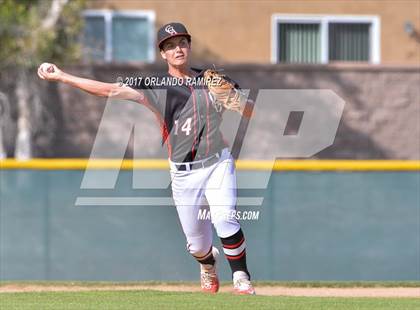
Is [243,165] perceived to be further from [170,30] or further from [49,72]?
[49,72]

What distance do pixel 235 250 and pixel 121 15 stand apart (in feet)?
33.2

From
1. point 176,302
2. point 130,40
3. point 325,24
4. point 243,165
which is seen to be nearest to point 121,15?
point 130,40

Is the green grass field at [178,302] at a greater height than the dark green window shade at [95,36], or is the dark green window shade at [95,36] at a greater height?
→ the dark green window shade at [95,36]

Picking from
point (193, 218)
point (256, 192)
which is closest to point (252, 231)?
point (256, 192)

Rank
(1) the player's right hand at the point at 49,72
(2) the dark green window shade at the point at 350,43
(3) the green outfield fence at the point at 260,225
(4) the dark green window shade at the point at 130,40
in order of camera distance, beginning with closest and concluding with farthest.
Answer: (1) the player's right hand at the point at 49,72
(3) the green outfield fence at the point at 260,225
(4) the dark green window shade at the point at 130,40
(2) the dark green window shade at the point at 350,43

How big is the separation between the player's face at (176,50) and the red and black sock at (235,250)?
1.45 metres

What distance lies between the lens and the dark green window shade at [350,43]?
19250 mm

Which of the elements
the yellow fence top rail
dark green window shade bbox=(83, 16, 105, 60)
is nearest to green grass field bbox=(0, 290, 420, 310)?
the yellow fence top rail

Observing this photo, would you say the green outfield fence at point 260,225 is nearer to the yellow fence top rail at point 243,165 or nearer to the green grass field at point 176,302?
the yellow fence top rail at point 243,165

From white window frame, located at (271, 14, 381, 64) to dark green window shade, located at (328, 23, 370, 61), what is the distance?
0.10 m

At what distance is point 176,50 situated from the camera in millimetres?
9062

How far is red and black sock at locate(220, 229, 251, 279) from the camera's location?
9117 millimetres

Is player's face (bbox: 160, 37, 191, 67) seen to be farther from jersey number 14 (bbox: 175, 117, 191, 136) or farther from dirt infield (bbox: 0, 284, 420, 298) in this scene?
dirt infield (bbox: 0, 284, 420, 298)

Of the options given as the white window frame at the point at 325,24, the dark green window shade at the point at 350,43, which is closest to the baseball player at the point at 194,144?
the white window frame at the point at 325,24
